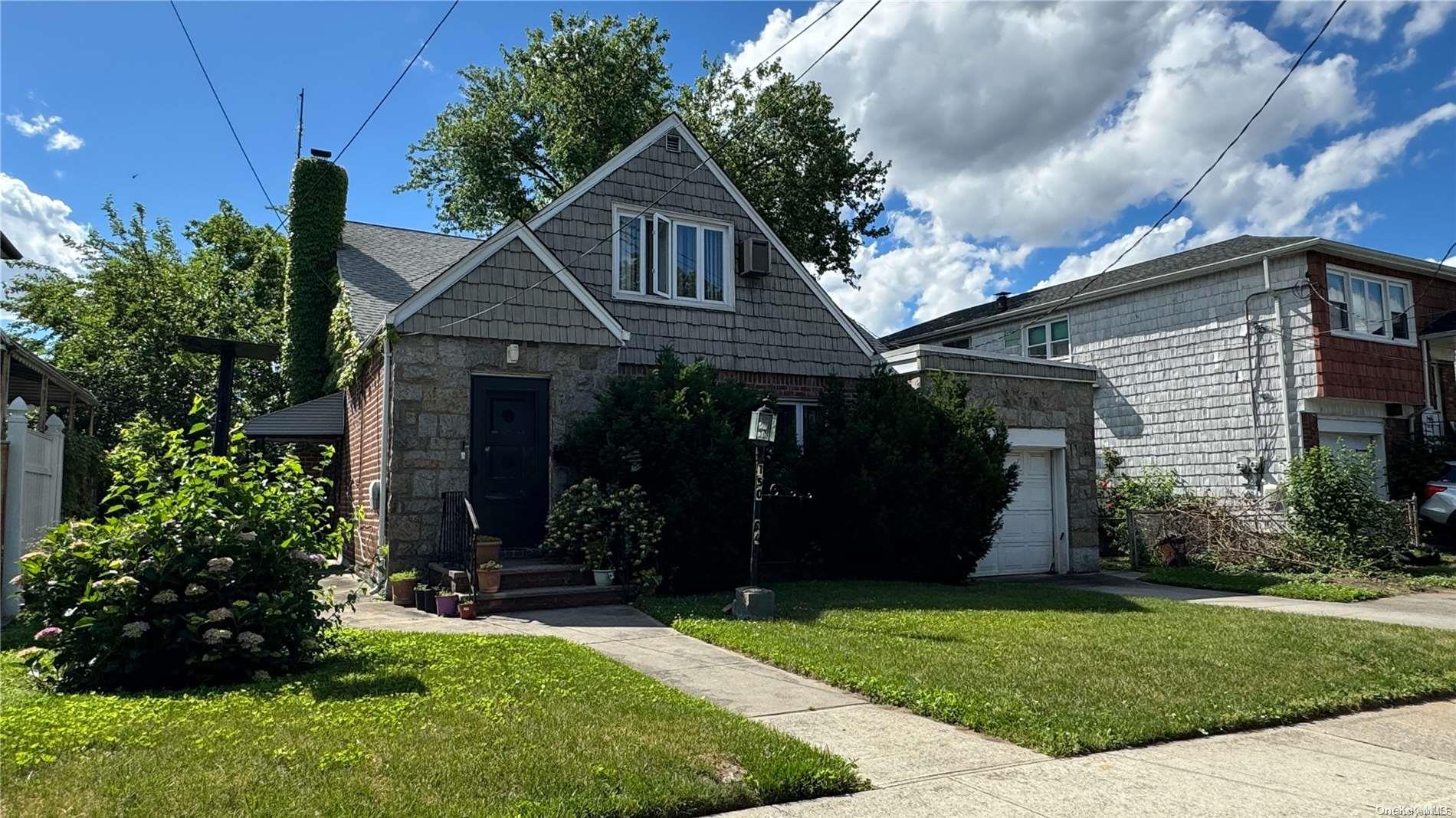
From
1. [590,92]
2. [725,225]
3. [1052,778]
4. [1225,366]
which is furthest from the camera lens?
[590,92]

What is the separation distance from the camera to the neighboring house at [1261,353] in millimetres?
17719

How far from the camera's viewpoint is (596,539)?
410 inches

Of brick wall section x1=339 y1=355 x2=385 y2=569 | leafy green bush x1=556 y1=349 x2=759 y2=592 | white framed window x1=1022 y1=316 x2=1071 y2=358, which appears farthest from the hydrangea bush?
white framed window x1=1022 y1=316 x2=1071 y2=358

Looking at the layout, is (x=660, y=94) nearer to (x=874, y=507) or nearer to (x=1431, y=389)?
(x=874, y=507)

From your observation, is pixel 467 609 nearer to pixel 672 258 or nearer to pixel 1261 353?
pixel 672 258

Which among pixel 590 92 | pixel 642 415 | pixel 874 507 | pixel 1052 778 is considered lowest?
pixel 1052 778

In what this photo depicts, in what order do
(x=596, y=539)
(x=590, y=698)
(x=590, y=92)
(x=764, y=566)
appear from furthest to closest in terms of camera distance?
(x=590, y=92)
(x=764, y=566)
(x=596, y=539)
(x=590, y=698)

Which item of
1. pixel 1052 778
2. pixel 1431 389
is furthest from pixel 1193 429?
pixel 1052 778

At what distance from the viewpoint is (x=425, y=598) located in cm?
994

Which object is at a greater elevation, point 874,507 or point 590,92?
point 590,92

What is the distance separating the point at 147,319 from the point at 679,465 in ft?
59.4

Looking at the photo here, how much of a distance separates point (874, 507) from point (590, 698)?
720 centimetres

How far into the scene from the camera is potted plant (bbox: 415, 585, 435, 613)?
9.87 meters

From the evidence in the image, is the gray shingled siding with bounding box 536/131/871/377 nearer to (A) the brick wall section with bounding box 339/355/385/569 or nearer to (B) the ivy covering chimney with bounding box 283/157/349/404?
(A) the brick wall section with bounding box 339/355/385/569
